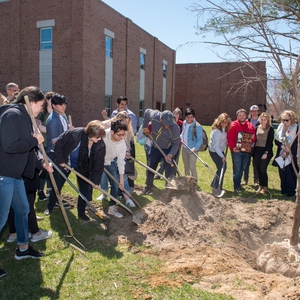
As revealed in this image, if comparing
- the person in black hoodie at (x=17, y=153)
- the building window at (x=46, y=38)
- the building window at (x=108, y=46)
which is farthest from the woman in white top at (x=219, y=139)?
the building window at (x=108, y=46)

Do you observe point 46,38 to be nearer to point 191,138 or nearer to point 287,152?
point 191,138

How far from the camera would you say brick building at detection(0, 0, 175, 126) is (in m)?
18.5

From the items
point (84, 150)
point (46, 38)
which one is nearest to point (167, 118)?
point (84, 150)

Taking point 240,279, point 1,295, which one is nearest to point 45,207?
point 1,295

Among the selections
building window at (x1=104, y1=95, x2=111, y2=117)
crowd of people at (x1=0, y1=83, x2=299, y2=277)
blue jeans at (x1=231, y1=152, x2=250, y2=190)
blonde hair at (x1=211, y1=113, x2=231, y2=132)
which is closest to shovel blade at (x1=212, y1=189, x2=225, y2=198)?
crowd of people at (x1=0, y1=83, x2=299, y2=277)

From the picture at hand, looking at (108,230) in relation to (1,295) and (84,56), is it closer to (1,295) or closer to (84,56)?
(1,295)

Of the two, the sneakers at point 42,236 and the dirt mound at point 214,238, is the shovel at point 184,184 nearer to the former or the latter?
the dirt mound at point 214,238

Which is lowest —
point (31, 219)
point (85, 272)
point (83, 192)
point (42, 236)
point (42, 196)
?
point (85, 272)

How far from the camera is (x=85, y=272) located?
12.8 feet

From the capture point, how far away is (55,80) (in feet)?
63.0

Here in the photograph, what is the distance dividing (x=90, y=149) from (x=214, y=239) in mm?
2355

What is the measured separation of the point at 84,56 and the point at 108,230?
15086mm

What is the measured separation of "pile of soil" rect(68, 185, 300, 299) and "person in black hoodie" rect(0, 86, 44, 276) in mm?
1503

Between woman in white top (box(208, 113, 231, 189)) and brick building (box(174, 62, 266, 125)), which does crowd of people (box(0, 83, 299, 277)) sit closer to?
woman in white top (box(208, 113, 231, 189))
